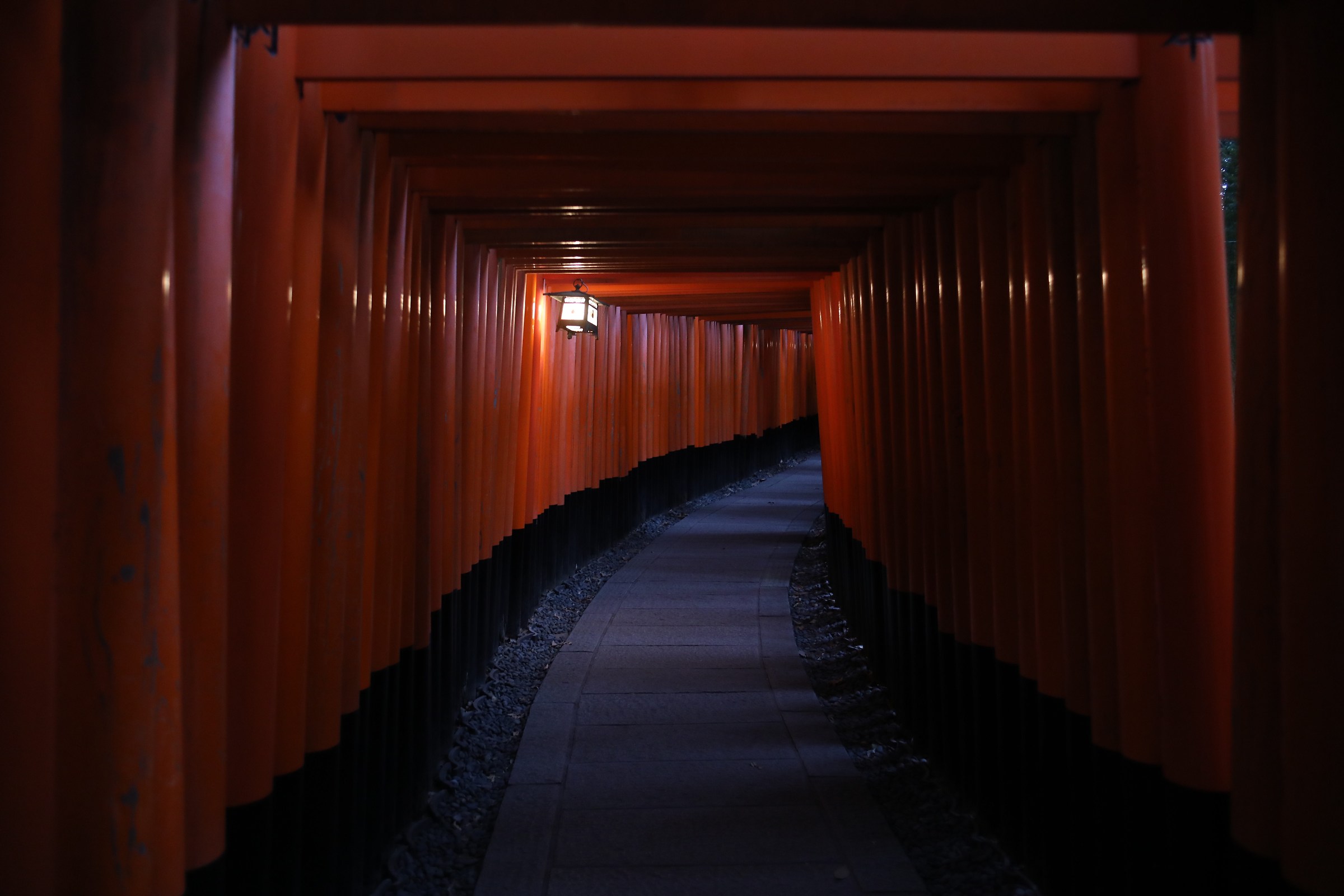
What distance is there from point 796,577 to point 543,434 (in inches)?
146

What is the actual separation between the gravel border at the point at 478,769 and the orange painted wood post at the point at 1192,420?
9.58 ft

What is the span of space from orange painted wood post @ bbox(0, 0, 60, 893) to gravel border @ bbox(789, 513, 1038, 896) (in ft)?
11.3

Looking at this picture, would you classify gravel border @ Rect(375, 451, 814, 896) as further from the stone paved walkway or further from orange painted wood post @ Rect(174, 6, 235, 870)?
orange painted wood post @ Rect(174, 6, 235, 870)

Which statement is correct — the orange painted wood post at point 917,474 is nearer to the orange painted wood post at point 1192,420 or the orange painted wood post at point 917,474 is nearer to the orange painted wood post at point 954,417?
the orange painted wood post at point 954,417

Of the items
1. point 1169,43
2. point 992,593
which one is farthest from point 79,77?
point 992,593

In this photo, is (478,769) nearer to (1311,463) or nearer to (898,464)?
(898,464)

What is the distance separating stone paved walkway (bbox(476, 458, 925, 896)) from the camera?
14.7ft

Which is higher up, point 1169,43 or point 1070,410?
point 1169,43

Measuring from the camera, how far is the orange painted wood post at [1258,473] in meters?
2.47

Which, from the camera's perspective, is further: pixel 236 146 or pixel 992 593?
pixel 992 593

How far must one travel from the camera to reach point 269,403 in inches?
120

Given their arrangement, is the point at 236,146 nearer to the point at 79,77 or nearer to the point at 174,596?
the point at 79,77

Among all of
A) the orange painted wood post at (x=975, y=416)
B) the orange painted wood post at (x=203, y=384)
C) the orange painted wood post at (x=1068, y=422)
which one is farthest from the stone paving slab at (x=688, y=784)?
the orange painted wood post at (x=203, y=384)

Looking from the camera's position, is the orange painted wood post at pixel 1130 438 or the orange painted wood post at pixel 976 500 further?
the orange painted wood post at pixel 976 500
